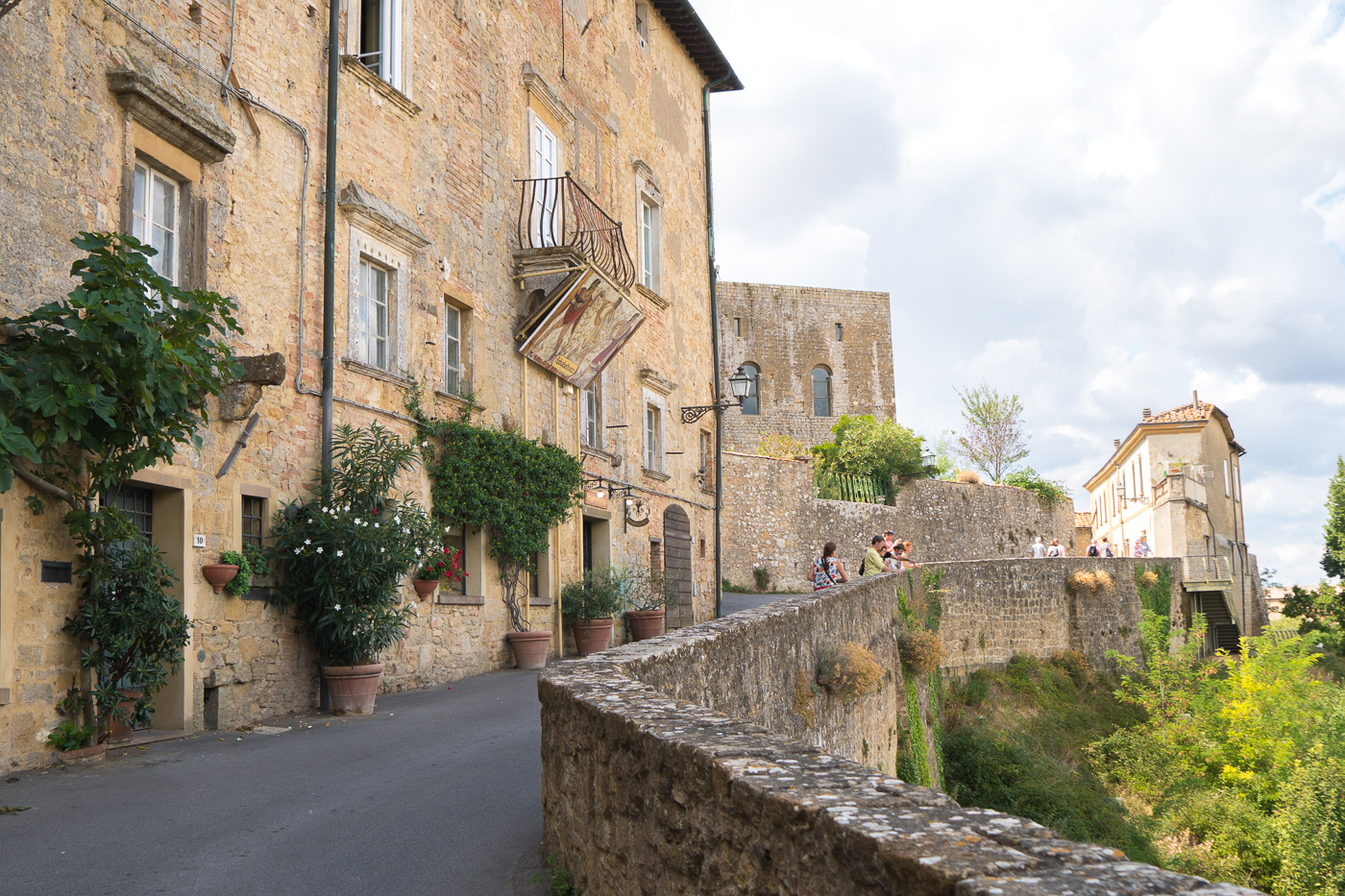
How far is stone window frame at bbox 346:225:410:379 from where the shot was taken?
10.6 metres

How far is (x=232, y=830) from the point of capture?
543 cm

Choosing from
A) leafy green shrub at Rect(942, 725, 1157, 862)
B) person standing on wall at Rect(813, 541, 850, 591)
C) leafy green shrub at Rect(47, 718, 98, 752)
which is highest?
person standing on wall at Rect(813, 541, 850, 591)

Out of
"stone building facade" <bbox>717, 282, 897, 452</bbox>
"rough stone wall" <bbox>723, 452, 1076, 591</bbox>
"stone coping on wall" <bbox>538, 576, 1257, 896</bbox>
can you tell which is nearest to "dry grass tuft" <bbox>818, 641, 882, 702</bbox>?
"stone coping on wall" <bbox>538, 576, 1257, 896</bbox>

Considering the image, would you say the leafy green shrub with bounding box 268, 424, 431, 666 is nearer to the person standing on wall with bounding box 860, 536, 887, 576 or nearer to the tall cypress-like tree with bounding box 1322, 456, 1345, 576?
the person standing on wall with bounding box 860, 536, 887, 576

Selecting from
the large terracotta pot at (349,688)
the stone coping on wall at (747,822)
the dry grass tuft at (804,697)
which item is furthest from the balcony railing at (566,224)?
the stone coping on wall at (747,822)

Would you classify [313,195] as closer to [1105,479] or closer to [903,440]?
[903,440]

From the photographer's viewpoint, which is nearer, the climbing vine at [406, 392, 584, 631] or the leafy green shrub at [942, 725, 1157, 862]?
the climbing vine at [406, 392, 584, 631]

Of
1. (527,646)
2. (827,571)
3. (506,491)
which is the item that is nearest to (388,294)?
(506,491)

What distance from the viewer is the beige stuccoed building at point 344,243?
7.19 m

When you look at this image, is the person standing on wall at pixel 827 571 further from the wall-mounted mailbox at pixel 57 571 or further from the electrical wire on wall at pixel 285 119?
the wall-mounted mailbox at pixel 57 571

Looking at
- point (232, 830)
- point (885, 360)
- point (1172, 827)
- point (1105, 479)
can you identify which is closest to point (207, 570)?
point (232, 830)

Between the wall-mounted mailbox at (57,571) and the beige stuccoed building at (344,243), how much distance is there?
20mm

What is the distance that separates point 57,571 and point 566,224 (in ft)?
30.4

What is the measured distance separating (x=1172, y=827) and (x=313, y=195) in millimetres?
16892
